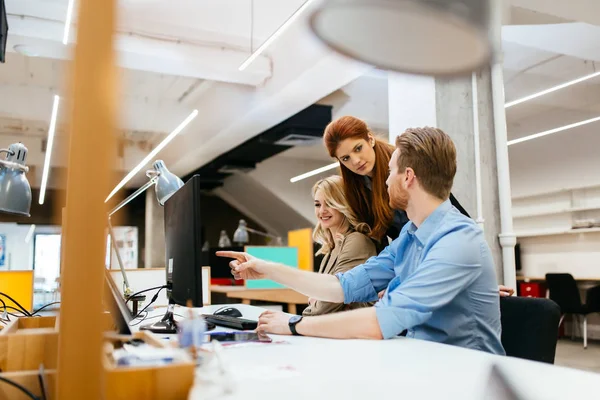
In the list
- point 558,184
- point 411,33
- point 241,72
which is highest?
point 241,72

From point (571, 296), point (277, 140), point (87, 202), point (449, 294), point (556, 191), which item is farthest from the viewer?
point (556, 191)

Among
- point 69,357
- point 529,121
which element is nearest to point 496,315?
point 69,357

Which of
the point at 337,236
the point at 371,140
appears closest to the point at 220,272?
the point at 337,236

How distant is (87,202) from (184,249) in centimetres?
107

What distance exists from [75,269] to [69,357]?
0.08 meters

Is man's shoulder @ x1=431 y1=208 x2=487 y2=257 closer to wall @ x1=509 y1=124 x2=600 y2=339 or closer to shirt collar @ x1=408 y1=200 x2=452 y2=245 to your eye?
shirt collar @ x1=408 y1=200 x2=452 y2=245

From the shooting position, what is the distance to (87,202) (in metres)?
0.49

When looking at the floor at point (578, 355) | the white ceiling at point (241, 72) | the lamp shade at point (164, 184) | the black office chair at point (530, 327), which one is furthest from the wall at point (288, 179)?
the black office chair at point (530, 327)

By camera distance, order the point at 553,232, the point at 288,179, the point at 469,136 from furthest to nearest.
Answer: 1. the point at 288,179
2. the point at 553,232
3. the point at 469,136

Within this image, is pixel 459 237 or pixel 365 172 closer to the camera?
pixel 459 237

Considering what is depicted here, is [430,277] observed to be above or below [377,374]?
above

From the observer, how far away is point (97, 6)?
0.50m

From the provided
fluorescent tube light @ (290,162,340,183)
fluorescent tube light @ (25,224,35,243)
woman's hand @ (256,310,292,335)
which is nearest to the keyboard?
woman's hand @ (256,310,292,335)

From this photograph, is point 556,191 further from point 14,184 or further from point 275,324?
point 14,184
